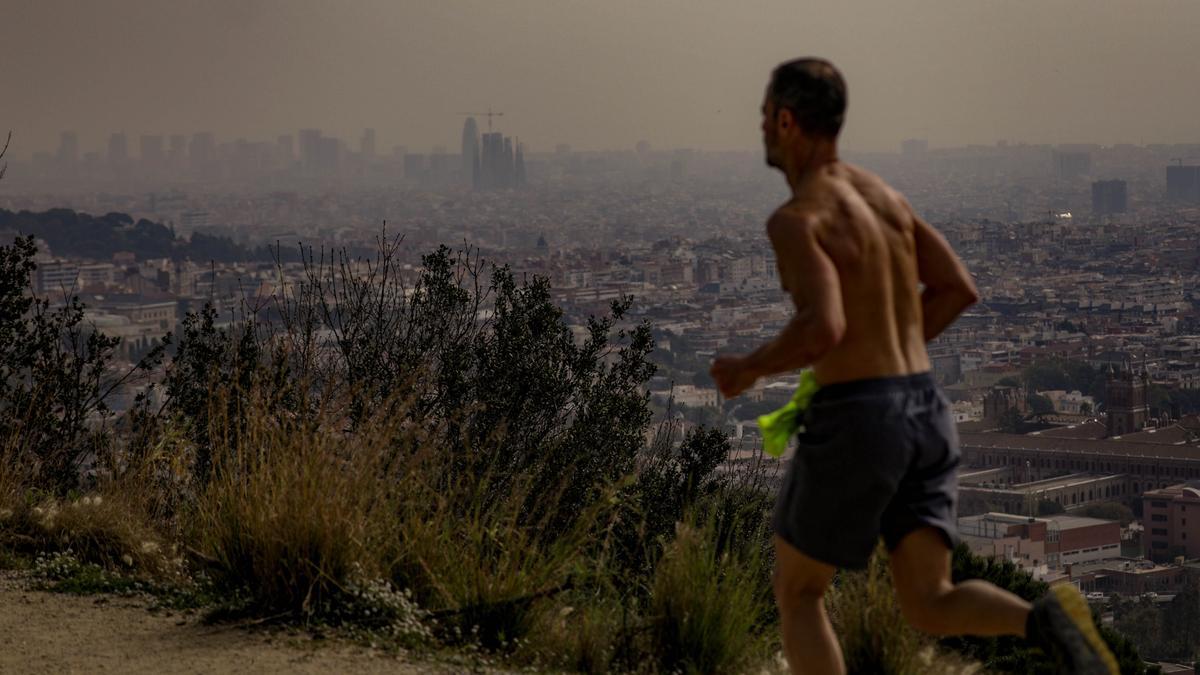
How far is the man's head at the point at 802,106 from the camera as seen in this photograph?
3.07 metres

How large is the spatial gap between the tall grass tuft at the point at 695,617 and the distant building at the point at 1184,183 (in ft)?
309

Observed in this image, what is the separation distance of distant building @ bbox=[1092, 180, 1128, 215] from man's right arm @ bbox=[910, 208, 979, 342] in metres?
89.9

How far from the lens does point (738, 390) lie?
2.96 meters

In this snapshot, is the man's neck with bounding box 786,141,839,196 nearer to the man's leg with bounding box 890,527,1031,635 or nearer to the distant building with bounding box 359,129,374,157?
the man's leg with bounding box 890,527,1031,635

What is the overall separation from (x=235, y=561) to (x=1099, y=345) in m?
58.7

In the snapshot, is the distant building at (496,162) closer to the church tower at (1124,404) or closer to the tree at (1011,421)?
the tree at (1011,421)

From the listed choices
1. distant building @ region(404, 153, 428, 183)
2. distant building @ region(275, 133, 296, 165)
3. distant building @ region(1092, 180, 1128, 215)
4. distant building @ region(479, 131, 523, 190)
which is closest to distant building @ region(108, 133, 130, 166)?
distant building @ region(275, 133, 296, 165)

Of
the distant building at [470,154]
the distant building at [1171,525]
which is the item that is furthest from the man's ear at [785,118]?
the distant building at [470,154]

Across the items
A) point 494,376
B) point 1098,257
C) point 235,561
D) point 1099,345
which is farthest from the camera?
point 1098,257

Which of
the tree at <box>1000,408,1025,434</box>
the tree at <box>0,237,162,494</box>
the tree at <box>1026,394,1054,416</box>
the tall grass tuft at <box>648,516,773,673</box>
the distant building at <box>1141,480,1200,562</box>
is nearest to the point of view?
the tall grass tuft at <box>648,516,773,673</box>

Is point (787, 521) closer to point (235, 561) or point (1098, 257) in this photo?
point (235, 561)

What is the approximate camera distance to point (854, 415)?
9.87ft

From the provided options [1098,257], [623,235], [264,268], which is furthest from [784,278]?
[623,235]

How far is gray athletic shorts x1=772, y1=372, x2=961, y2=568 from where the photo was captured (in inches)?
118
